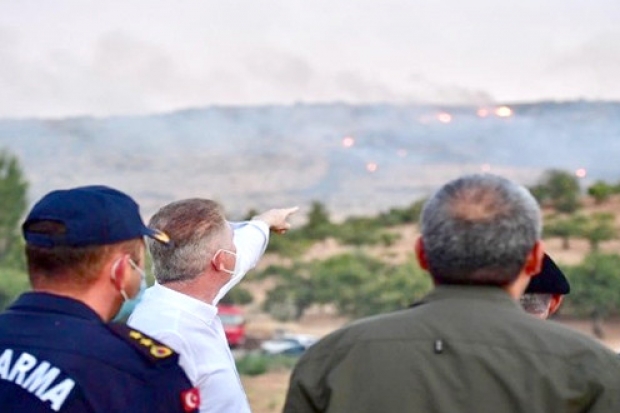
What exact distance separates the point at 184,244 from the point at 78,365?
3.72 feet

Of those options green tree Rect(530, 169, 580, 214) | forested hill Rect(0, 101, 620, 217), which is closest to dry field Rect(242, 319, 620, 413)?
green tree Rect(530, 169, 580, 214)

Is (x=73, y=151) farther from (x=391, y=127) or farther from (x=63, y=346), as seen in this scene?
(x=63, y=346)

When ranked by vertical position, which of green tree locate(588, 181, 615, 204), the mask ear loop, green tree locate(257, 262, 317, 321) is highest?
the mask ear loop

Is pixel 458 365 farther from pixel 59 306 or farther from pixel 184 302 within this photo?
pixel 184 302

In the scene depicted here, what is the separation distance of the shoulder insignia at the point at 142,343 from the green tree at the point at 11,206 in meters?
31.4

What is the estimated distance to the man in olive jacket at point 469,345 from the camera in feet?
8.99

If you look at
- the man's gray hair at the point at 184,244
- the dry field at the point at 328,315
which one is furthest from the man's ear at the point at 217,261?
the dry field at the point at 328,315

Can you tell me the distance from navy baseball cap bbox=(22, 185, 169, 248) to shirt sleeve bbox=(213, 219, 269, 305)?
102 centimetres

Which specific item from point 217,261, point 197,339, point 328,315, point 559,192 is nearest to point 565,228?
point 559,192

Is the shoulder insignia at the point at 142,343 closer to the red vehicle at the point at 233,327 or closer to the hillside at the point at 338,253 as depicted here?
the red vehicle at the point at 233,327

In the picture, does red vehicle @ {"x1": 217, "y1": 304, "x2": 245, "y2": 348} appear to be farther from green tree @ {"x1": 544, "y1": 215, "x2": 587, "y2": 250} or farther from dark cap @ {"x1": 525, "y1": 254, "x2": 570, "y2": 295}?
dark cap @ {"x1": 525, "y1": 254, "x2": 570, "y2": 295}

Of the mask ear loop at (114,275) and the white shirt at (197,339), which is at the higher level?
the mask ear loop at (114,275)

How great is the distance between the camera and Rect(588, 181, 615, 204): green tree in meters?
39.4

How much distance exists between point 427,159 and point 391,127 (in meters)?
2.47
